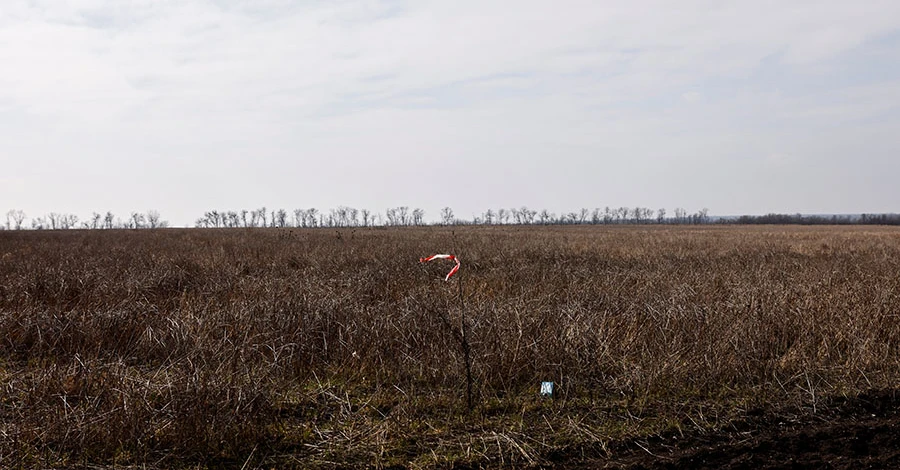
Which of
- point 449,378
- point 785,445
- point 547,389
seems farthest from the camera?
point 449,378

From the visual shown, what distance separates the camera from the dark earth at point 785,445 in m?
3.69

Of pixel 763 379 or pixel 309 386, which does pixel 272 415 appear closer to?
pixel 309 386

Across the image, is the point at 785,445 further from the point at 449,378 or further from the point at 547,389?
the point at 449,378

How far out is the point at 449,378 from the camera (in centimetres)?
529

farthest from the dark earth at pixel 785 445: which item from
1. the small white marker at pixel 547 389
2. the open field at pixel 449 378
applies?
the small white marker at pixel 547 389

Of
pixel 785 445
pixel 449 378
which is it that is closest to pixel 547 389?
pixel 449 378

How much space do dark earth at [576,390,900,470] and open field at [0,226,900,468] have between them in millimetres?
18

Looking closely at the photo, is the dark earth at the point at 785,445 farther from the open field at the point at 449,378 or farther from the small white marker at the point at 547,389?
the small white marker at the point at 547,389

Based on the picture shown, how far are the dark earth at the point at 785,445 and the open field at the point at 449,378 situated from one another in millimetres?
18

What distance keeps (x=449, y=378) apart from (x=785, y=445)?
2.57 m

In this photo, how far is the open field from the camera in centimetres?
390

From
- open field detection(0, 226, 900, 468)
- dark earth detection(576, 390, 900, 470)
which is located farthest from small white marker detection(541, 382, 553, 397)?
dark earth detection(576, 390, 900, 470)

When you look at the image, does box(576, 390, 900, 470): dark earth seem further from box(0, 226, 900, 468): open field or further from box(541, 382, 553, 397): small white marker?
box(541, 382, 553, 397): small white marker

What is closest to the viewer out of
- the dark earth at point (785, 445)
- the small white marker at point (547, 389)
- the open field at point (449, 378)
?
the dark earth at point (785, 445)
